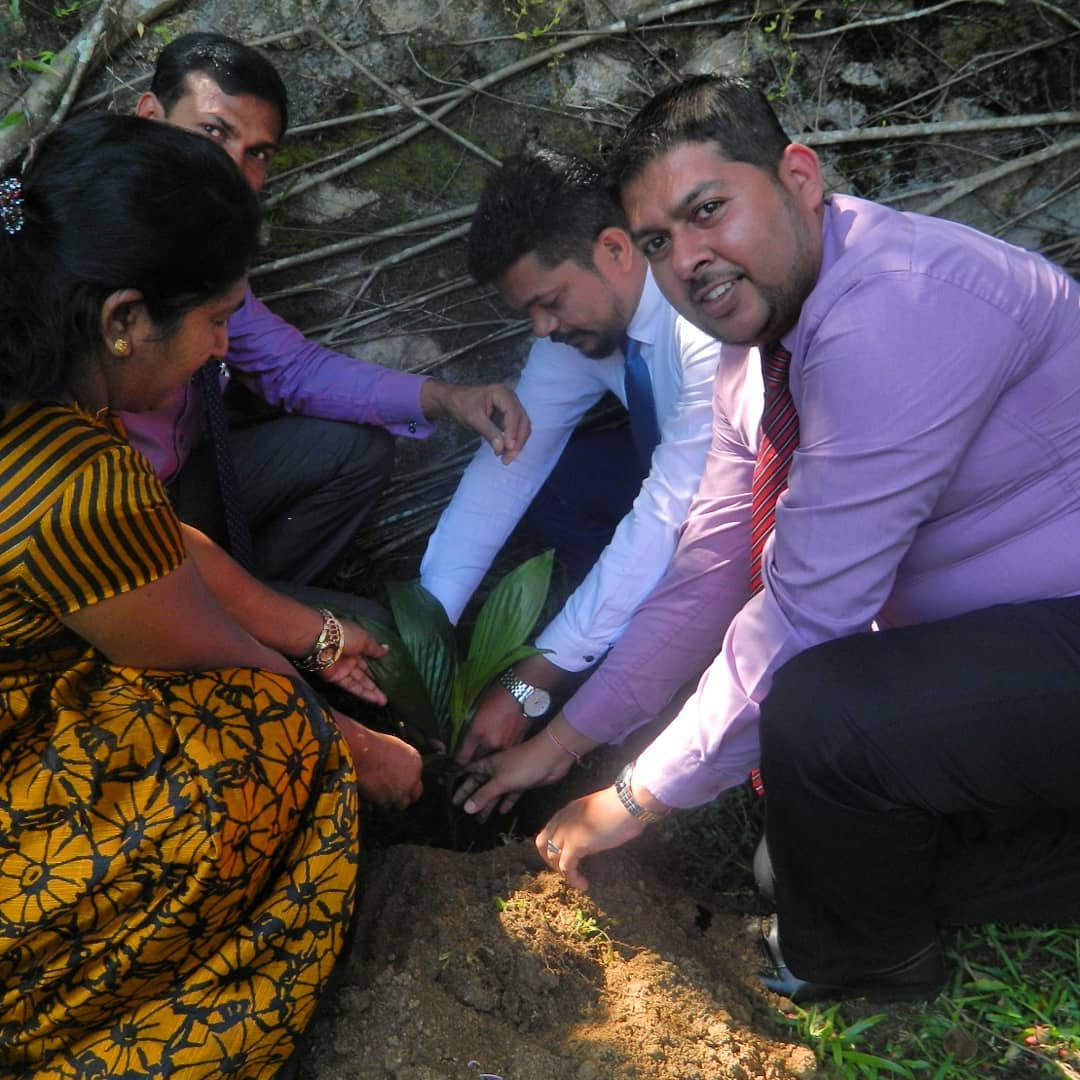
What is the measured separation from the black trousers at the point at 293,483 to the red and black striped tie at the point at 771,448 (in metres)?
1.03

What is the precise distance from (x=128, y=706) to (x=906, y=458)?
115 centimetres

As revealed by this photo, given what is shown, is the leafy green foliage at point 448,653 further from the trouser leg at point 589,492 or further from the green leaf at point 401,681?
the trouser leg at point 589,492

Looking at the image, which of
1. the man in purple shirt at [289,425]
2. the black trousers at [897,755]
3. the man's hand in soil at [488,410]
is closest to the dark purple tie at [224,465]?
the man in purple shirt at [289,425]

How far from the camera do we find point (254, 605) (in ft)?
6.21

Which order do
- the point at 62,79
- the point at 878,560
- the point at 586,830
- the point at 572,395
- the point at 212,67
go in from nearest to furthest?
the point at 878,560 < the point at 586,830 < the point at 212,67 < the point at 62,79 < the point at 572,395

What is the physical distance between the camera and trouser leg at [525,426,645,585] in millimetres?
2838

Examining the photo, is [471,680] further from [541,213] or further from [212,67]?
[212,67]

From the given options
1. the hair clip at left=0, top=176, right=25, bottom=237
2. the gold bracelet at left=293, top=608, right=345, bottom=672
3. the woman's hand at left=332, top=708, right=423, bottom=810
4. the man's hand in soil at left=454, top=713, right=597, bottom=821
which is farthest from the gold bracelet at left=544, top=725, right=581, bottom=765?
the hair clip at left=0, top=176, right=25, bottom=237

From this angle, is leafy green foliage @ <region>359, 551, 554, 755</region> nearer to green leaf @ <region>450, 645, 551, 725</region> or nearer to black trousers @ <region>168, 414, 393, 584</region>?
green leaf @ <region>450, 645, 551, 725</region>

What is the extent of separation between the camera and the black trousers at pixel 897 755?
4.87 feet

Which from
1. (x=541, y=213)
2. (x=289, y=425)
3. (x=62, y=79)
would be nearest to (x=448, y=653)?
(x=289, y=425)

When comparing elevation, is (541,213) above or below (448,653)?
above

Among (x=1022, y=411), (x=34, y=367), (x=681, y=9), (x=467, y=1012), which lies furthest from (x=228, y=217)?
(x=681, y=9)

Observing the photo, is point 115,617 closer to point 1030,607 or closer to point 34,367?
point 34,367
